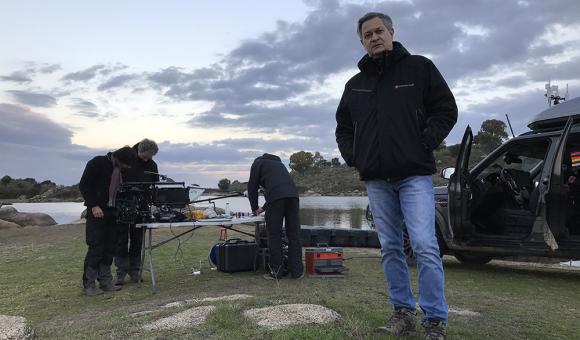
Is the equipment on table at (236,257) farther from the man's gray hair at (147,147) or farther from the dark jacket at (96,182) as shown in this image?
the dark jacket at (96,182)

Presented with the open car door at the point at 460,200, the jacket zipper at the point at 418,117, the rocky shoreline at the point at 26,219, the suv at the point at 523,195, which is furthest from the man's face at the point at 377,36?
the rocky shoreline at the point at 26,219

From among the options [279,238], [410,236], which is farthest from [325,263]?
→ [410,236]

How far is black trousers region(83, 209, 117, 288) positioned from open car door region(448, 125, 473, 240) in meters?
4.12

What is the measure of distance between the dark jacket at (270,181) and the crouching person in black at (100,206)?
1552 millimetres

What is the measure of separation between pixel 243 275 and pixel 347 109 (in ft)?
12.6

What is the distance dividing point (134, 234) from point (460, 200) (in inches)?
166

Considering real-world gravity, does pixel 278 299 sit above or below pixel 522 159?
below

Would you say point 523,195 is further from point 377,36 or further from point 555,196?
point 377,36

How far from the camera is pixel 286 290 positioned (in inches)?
210

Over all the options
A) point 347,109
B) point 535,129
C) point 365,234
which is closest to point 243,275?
point 347,109

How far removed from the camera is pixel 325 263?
22.0 feet

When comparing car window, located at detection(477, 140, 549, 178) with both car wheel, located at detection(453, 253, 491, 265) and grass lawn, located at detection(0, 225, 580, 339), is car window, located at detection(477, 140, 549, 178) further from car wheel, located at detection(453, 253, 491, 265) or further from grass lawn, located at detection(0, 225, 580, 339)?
car wheel, located at detection(453, 253, 491, 265)

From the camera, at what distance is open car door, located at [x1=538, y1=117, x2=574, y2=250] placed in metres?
5.64

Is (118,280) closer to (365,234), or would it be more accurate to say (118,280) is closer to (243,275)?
(243,275)
